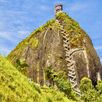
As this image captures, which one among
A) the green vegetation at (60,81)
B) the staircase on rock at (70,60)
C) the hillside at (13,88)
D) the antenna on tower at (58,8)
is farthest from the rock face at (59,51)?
the hillside at (13,88)

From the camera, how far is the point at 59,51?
82500mm

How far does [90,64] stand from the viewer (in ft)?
265

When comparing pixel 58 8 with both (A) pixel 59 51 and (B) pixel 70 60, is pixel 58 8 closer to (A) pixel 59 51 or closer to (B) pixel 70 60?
(A) pixel 59 51

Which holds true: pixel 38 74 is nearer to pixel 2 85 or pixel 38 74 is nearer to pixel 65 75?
pixel 65 75

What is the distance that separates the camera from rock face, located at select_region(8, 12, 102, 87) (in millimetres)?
79625

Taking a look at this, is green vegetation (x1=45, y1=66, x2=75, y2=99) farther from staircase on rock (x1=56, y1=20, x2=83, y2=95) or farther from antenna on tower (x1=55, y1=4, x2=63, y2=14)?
antenna on tower (x1=55, y1=4, x2=63, y2=14)

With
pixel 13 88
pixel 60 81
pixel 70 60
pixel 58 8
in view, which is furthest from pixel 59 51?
pixel 13 88

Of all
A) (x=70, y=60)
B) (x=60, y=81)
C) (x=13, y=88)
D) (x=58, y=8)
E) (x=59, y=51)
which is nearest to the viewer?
(x=13, y=88)

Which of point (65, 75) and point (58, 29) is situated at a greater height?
point (58, 29)

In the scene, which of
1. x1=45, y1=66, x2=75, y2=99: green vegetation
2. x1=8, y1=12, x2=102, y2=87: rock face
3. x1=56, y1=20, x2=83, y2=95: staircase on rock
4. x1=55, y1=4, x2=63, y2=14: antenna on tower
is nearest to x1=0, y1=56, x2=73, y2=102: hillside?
x1=45, y1=66, x2=75, y2=99: green vegetation

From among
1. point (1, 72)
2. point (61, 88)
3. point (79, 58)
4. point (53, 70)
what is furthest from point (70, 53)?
point (1, 72)

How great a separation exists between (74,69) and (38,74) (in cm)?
781

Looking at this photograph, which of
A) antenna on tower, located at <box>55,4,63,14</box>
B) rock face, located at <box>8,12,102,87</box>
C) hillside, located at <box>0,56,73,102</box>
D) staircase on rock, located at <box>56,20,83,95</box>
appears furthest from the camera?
antenna on tower, located at <box>55,4,63,14</box>

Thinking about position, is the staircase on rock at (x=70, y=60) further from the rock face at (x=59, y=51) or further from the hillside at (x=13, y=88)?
the hillside at (x=13, y=88)
